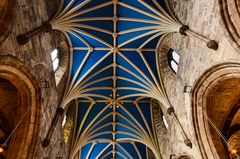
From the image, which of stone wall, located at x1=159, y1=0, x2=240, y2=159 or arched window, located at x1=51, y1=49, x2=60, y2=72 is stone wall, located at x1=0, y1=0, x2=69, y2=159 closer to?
arched window, located at x1=51, y1=49, x2=60, y2=72

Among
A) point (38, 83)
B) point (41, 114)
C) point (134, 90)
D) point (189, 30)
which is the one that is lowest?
point (41, 114)

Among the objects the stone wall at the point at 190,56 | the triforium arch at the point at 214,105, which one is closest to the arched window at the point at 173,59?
the stone wall at the point at 190,56

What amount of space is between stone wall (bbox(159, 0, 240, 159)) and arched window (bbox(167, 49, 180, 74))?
30 cm

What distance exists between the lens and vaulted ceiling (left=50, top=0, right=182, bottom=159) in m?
14.2

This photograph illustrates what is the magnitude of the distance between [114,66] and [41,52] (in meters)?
6.13

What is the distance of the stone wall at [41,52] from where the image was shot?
30.5 ft

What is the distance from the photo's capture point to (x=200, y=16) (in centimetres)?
1082

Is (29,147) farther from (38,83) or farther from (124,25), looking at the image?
(124,25)

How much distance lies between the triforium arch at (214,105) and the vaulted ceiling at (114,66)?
321cm

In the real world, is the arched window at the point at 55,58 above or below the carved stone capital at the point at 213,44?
above

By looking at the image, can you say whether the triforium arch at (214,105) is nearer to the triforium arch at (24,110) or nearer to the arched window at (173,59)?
the arched window at (173,59)

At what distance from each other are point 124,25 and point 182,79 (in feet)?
17.0

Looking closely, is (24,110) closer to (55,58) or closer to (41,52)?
(41,52)

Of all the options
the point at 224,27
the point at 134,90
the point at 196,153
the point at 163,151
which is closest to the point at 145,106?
the point at 134,90
